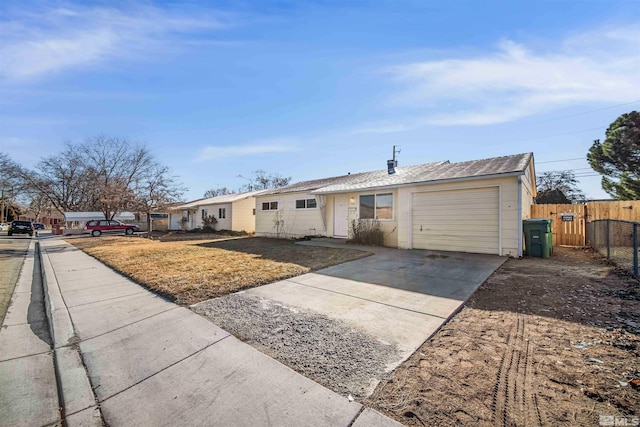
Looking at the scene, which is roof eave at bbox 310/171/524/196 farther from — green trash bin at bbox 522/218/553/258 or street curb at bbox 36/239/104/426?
street curb at bbox 36/239/104/426

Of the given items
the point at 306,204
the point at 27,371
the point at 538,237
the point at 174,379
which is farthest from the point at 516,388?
the point at 306,204

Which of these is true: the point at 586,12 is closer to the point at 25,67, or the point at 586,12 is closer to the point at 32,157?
the point at 25,67

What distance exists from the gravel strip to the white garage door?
7170 mm

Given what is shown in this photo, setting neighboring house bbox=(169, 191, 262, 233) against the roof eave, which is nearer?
the roof eave

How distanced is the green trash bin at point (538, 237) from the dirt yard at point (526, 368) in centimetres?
414

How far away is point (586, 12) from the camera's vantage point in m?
6.32

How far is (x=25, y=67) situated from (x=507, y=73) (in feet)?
44.7

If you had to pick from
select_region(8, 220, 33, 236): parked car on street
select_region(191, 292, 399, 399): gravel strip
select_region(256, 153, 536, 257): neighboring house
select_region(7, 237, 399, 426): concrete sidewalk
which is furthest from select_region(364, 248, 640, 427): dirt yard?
select_region(8, 220, 33, 236): parked car on street

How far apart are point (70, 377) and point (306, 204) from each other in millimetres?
12239

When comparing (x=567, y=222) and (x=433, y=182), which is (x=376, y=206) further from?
(x=567, y=222)

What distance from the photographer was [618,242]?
289 inches

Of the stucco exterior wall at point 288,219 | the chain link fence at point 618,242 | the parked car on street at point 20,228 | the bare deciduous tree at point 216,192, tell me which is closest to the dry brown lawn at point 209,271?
the stucco exterior wall at point 288,219

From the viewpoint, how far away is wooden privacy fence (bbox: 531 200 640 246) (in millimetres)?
10875

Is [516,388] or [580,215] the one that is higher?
[580,215]
